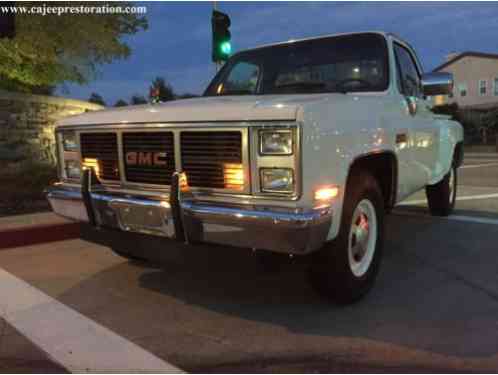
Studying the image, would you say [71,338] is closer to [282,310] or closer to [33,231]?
[282,310]

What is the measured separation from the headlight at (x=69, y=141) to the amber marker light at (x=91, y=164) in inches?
5.9

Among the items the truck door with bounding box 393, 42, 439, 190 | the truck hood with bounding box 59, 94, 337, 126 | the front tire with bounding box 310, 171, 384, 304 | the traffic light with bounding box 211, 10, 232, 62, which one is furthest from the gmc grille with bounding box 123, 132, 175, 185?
the traffic light with bounding box 211, 10, 232, 62

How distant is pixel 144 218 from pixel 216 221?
0.56 m

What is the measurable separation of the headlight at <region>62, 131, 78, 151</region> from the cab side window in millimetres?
2767

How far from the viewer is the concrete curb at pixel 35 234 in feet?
17.6

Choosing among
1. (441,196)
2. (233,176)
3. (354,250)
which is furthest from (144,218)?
(441,196)

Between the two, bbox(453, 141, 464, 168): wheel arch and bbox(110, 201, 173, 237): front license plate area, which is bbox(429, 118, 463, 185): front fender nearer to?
bbox(453, 141, 464, 168): wheel arch

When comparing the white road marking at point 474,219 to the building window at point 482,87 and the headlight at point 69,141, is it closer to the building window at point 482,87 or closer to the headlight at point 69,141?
the headlight at point 69,141

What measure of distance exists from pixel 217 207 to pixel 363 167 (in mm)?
1122

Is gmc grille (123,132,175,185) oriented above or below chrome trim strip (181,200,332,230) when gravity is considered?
above

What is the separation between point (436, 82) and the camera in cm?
439

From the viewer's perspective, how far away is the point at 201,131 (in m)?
2.95

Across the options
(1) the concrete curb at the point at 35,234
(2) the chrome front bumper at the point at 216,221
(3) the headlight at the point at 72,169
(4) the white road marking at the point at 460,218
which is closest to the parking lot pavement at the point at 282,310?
(2) the chrome front bumper at the point at 216,221

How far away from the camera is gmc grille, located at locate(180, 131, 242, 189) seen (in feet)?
9.33
